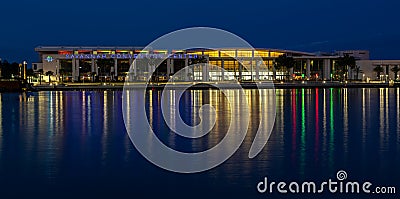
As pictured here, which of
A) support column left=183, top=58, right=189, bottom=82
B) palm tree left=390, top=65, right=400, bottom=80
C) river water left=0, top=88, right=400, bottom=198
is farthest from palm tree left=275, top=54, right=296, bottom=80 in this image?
river water left=0, top=88, right=400, bottom=198

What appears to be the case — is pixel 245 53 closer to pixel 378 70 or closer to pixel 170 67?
pixel 170 67

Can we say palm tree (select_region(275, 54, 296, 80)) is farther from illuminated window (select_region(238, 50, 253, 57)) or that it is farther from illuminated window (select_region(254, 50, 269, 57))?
illuminated window (select_region(238, 50, 253, 57))

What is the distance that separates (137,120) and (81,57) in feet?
277

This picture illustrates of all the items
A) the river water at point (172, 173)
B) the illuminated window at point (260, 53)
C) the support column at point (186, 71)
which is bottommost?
the river water at point (172, 173)

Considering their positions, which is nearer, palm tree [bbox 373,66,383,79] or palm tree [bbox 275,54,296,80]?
palm tree [bbox 275,54,296,80]

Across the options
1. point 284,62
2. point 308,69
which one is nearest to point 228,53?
point 284,62

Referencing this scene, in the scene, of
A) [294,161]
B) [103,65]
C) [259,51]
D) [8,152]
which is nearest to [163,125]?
[8,152]

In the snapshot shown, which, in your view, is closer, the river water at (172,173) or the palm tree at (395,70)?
the river water at (172,173)

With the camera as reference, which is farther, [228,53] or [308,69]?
[308,69]

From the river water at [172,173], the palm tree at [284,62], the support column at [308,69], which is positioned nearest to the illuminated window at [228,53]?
the palm tree at [284,62]

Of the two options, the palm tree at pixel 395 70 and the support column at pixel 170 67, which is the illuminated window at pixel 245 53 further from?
the palm tree at pixel 395 70

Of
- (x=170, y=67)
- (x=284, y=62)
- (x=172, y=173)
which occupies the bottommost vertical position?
(x=172, y=173)

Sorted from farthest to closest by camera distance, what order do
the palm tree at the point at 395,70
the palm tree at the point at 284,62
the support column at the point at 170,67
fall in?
the palm tree at the point at 395,70 → the support column at the point at 170,67 → the palm tree at the point at 284,62

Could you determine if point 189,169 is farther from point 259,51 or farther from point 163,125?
point 259,51
